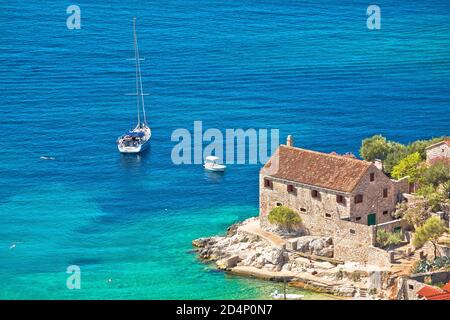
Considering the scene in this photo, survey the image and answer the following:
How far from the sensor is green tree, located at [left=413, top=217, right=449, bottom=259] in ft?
305

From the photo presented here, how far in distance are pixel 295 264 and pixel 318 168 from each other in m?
7.69

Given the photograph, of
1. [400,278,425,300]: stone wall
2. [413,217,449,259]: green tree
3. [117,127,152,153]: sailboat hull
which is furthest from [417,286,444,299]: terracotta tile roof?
[117,127,152,153]: sailboat hull

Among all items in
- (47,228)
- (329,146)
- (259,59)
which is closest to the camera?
(47,228)

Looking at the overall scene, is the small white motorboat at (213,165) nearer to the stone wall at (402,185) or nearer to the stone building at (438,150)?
the stone building at (438,150)

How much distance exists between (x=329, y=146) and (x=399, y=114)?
56.5 ft

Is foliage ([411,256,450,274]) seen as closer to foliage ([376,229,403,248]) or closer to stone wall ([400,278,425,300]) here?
stone wall ([400,278,425,300])

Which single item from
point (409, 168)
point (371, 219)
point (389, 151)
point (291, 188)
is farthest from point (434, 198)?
point (389, 151)

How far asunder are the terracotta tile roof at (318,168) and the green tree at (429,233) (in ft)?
19.7

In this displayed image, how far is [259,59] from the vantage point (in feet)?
569

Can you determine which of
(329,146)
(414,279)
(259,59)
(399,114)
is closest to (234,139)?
(329,146)

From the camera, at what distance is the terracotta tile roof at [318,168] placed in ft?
317

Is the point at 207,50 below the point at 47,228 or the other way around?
the other way around

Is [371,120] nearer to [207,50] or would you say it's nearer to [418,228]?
[207,50]

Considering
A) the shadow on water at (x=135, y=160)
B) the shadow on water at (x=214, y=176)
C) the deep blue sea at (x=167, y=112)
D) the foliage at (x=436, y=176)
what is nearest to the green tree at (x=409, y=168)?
the foliage at (x=436, y=176)
